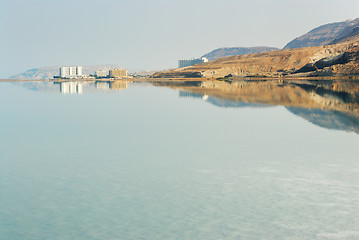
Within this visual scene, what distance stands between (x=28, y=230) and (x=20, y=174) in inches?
218

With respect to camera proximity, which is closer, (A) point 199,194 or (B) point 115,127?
(A) point 199,194

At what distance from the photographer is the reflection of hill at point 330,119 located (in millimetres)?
24984

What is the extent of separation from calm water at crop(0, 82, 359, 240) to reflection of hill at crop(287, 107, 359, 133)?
130 centimetres

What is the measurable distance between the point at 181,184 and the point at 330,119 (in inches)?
775

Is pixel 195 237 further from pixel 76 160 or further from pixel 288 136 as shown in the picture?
pixel 288 136

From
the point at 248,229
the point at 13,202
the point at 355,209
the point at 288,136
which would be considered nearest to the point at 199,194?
the point at 248,229

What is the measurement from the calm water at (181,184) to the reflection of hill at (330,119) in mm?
1295

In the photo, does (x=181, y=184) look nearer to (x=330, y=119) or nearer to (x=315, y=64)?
(x=330, y=119)

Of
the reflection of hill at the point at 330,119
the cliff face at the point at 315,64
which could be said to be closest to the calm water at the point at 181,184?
the reflection of hill at the point at 330,119

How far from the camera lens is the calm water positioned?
898 centimetres

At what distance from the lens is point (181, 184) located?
12414 mm

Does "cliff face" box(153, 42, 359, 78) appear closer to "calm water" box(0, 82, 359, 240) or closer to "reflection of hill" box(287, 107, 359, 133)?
"reflection of hill" box(287, 107, 359, 133)

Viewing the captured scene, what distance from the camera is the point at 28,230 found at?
29.3 feet

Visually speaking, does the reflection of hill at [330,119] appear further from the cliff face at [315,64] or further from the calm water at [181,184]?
the cliff face at [315,64]
